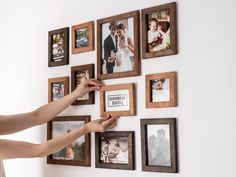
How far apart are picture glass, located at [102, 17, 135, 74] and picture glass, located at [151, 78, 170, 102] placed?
146mm

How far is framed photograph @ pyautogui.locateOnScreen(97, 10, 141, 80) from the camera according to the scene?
1.78m

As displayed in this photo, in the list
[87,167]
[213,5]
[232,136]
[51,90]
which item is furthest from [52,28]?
[232,136]

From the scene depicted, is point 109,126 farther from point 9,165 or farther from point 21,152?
point 9,165

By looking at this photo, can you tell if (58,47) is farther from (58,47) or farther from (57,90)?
(57,90)

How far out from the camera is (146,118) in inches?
68.2

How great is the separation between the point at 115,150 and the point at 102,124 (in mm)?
141

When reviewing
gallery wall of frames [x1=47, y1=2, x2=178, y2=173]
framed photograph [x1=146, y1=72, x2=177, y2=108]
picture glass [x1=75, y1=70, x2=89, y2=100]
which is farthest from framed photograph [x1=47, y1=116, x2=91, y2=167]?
framed photograph [x1=146, y1=72, x2=177, y2=108]

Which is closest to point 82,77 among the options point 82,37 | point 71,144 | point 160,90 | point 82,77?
point 82,77

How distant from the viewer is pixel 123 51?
1.83 metres

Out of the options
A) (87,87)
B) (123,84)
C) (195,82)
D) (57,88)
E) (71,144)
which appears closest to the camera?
(195,82)

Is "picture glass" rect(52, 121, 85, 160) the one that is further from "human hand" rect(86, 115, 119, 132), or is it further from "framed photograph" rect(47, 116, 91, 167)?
"human hand" rect(86, 115, 119, 132)

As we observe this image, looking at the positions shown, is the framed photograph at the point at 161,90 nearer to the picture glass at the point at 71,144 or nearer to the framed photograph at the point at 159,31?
the framed photograph at the point at 159,31

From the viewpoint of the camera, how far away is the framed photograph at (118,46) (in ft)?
5.85

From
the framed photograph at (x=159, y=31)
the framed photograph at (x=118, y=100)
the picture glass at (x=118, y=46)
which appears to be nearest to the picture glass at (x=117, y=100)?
the framed photograph at (x=118, y=100)
